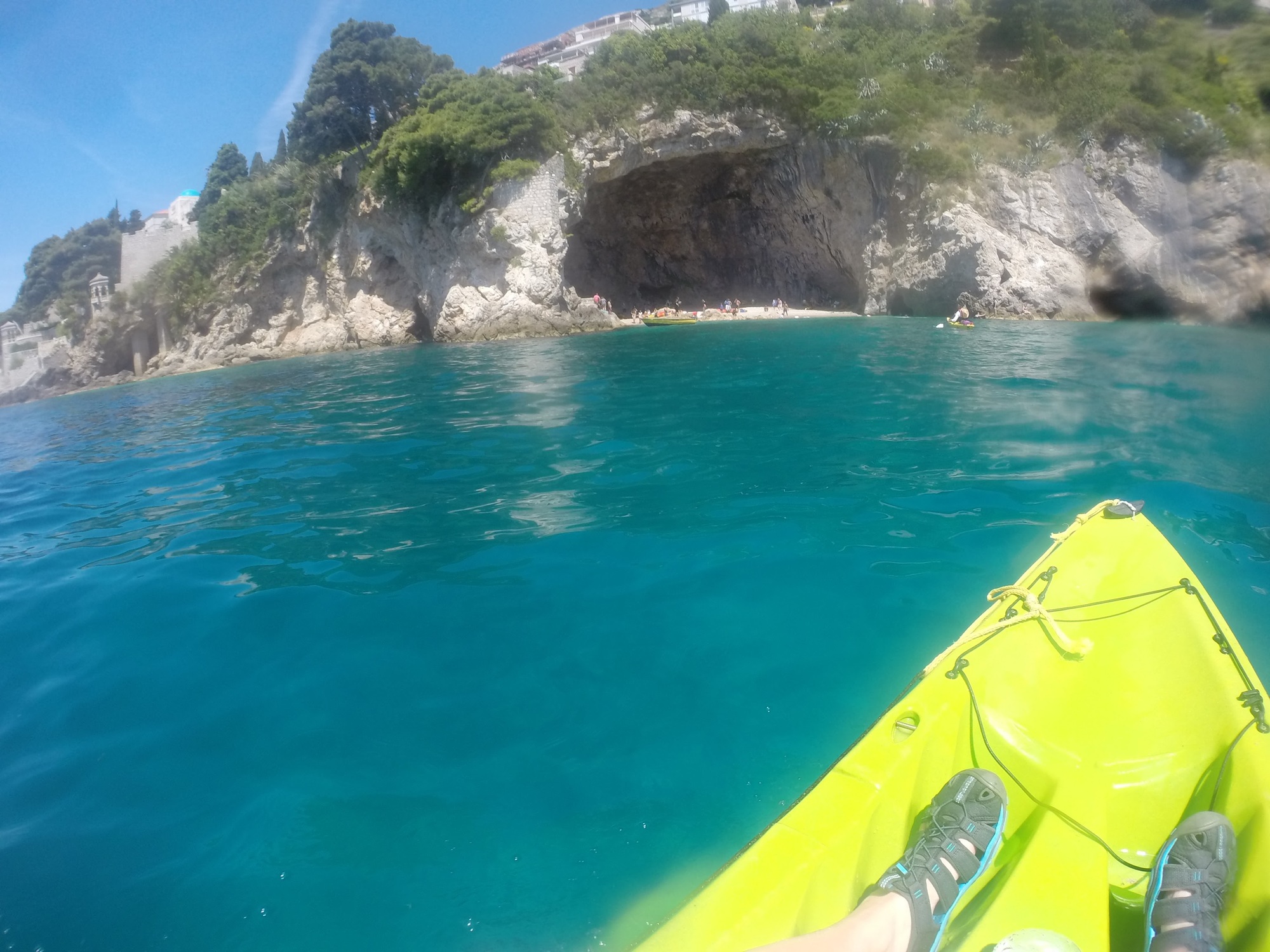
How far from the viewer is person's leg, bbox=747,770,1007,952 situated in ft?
6.68

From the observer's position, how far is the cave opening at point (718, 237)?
28234mm

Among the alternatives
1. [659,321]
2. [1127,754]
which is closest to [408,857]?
[1127,754]

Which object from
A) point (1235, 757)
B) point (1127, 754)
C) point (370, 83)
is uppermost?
point (370, 83)

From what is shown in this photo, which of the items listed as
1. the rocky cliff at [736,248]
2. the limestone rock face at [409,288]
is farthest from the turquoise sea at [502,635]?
the limestone rock face at [409,288]

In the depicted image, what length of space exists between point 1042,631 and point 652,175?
1210 inches

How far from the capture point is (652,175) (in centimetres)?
3048

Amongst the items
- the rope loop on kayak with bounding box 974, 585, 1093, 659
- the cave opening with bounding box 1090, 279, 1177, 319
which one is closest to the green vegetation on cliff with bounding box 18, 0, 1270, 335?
the cave opening with bounding box 1090, 279, 1177, 319

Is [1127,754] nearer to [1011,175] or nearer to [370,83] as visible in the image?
[1011,175]

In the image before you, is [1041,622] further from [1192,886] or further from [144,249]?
[144,249]

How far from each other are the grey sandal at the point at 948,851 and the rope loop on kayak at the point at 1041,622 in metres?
0.74

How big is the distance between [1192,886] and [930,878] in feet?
2.40

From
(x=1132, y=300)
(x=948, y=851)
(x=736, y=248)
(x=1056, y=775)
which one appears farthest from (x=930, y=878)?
(x=736, y=248)

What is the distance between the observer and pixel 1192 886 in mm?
2059

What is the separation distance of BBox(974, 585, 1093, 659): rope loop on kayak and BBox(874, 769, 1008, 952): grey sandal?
2.42 feet
